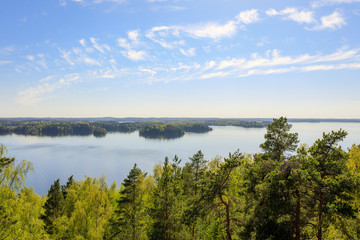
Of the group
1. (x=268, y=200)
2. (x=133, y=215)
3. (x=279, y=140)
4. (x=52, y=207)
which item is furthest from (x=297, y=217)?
(x=52, y=207)

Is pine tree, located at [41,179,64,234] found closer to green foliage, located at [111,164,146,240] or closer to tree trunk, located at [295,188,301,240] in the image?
green foliage, located at [111,164,146,240]

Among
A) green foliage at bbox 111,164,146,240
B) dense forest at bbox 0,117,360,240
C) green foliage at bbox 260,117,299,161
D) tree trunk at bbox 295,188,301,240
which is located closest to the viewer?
dense forest at bbox 0,117,360,240

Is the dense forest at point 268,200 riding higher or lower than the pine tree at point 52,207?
higher

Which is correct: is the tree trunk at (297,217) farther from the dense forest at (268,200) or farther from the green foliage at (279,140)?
the green foliage at (279,140)

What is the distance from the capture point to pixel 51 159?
7331 cm

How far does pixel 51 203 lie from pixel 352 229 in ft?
84.5

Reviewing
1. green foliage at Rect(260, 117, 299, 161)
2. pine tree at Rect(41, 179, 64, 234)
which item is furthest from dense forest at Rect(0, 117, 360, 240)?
pine tree at Rect(41, 179, 64, 234)

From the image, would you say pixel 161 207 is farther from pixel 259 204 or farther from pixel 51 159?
pixel 51 159

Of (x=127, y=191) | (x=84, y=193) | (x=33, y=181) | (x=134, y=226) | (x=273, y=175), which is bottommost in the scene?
(x=33, y=181)

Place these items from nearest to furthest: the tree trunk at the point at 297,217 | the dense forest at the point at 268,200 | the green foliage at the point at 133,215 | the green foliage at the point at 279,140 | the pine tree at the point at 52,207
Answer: the dense forest at the point at 268,200 → the tree trunk at the point at 297,217 → the green foliage at the point at 133,215 → the green foliage at the point at 279,140 → the pine tree at the point at 52,207

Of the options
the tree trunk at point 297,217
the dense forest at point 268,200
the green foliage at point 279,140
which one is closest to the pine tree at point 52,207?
the dense forest at point 268,200

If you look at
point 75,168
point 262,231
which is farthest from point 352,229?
point 75,168

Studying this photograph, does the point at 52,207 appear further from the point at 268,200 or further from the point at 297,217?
the point at 297,217

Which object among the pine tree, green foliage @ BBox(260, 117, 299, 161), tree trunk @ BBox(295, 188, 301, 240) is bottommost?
the pine tree
